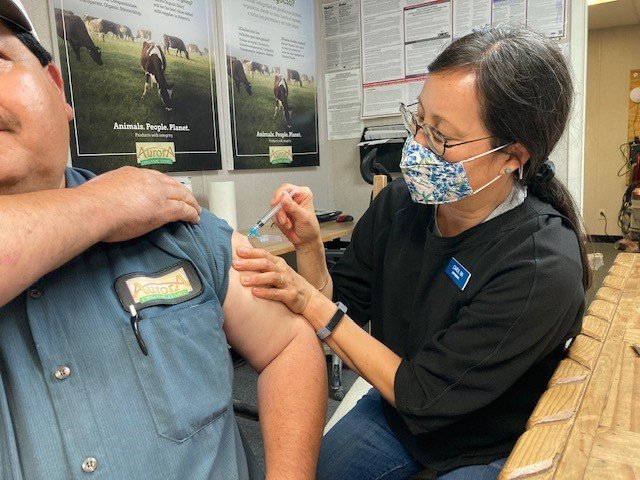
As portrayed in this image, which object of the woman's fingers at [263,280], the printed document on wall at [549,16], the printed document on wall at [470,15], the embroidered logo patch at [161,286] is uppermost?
the printed document on wall at [470,15]

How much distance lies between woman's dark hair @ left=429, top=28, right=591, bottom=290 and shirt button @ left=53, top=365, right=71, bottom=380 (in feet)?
3.38

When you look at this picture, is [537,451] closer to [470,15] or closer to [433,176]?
[433,176]

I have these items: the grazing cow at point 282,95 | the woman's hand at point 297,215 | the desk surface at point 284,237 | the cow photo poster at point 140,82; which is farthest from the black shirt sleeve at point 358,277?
the grazing cow at point 282,95

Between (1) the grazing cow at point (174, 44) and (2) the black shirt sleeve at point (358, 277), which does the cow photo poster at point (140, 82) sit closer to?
(1) the grazing cow at point (174, 44)

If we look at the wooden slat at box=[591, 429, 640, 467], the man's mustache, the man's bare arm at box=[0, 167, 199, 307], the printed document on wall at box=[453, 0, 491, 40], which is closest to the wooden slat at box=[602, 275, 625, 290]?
the wooden slat at box=[591, 429, 640, 467]

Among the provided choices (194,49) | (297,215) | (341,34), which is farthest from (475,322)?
(341,34)

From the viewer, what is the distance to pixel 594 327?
1131mm

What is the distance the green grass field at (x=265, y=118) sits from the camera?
262cm

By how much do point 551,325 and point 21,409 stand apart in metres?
1.00

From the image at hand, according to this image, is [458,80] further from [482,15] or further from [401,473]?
[482,15]

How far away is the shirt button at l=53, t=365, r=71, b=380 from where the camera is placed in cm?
69

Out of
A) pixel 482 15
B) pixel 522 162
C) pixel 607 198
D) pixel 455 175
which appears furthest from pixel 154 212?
pixel 607 198

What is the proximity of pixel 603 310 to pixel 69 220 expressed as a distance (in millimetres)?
1281

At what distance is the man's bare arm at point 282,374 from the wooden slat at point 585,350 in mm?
548
